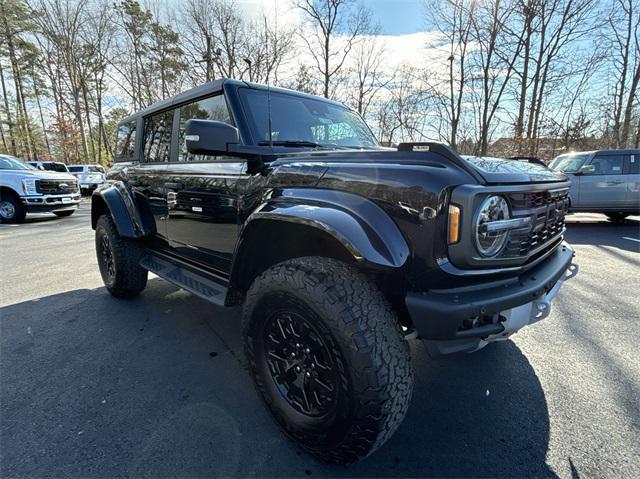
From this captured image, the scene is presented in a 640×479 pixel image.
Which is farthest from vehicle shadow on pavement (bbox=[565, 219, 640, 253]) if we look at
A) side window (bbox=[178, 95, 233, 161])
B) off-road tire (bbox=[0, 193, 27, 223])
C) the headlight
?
off-road tire (bbox=[0, 193, 27, 223])

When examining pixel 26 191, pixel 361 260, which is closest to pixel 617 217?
pixel 361 260

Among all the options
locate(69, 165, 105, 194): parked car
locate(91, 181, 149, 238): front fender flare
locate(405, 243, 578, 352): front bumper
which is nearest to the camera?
locate(405, 243, 578, 352): front bumper

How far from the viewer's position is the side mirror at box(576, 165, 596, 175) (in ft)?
25.9

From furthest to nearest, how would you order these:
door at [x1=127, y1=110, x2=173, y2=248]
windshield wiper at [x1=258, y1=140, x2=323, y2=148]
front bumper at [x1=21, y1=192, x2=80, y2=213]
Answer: front bumper at [x1=21, y1=192, x2=80, y2=213]
door at [x1=127, y1=110, x2=173, y2=248]
windshield wiper at [x1=258, y1=140, x2=323, y2=148]

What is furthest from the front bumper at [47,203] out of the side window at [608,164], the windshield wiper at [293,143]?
the side window at [608,164]

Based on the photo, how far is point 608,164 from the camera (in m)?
8.12

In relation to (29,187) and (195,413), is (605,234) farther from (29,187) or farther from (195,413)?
(29,187)

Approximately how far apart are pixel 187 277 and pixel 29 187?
9706 mm

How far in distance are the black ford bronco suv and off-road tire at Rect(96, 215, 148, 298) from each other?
5.10ft

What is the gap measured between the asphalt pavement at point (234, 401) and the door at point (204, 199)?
2.46 ft

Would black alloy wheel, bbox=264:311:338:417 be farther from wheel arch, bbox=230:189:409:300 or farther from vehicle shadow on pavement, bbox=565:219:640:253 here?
vehicle shadow on pavement, bbox=565:219:640:253

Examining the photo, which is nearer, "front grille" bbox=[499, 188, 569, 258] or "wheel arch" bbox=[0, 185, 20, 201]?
"front grille" bbox=[499, 188, 569, 258]

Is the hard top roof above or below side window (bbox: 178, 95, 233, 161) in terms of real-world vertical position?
above

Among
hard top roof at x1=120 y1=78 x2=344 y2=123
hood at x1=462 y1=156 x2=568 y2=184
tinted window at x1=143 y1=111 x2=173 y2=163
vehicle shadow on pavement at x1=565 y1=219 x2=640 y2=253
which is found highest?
hard top roof at x1=120 y1=78 x2=344 y2=123
